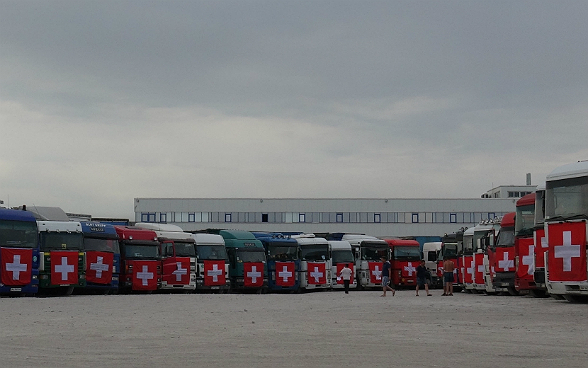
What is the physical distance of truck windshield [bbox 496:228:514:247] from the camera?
3500 centimetres

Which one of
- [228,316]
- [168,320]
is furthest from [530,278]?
[168,320]

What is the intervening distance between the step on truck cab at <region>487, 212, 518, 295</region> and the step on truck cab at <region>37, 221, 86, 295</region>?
633 inches

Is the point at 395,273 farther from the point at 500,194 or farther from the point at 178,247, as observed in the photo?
the point at 500,194

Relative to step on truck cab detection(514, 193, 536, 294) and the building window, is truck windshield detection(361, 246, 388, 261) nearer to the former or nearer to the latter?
step on truck cab detection(514, 193, 536, 294)

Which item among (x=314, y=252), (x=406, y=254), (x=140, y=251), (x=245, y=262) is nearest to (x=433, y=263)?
(x=406, y=254)

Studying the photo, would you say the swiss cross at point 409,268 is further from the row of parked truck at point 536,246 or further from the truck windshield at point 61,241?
the truck windshield at point 61,241

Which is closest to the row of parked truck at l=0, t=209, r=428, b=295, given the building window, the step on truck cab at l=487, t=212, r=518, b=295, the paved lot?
the paved lot

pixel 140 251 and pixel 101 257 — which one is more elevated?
pixel 140 251

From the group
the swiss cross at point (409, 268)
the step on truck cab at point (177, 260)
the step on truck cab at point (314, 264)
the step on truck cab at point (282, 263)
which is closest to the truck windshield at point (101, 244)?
the step on truck cab at point (177, 260)

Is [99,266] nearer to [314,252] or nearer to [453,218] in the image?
[314,252]

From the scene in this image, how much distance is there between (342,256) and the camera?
48.4m

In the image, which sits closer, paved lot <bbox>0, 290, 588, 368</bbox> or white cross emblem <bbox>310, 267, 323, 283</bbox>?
paved lot <bbox>0, 290, 588, 368</bbox>

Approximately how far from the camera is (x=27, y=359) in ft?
37.1

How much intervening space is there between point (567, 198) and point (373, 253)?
1022 inches
